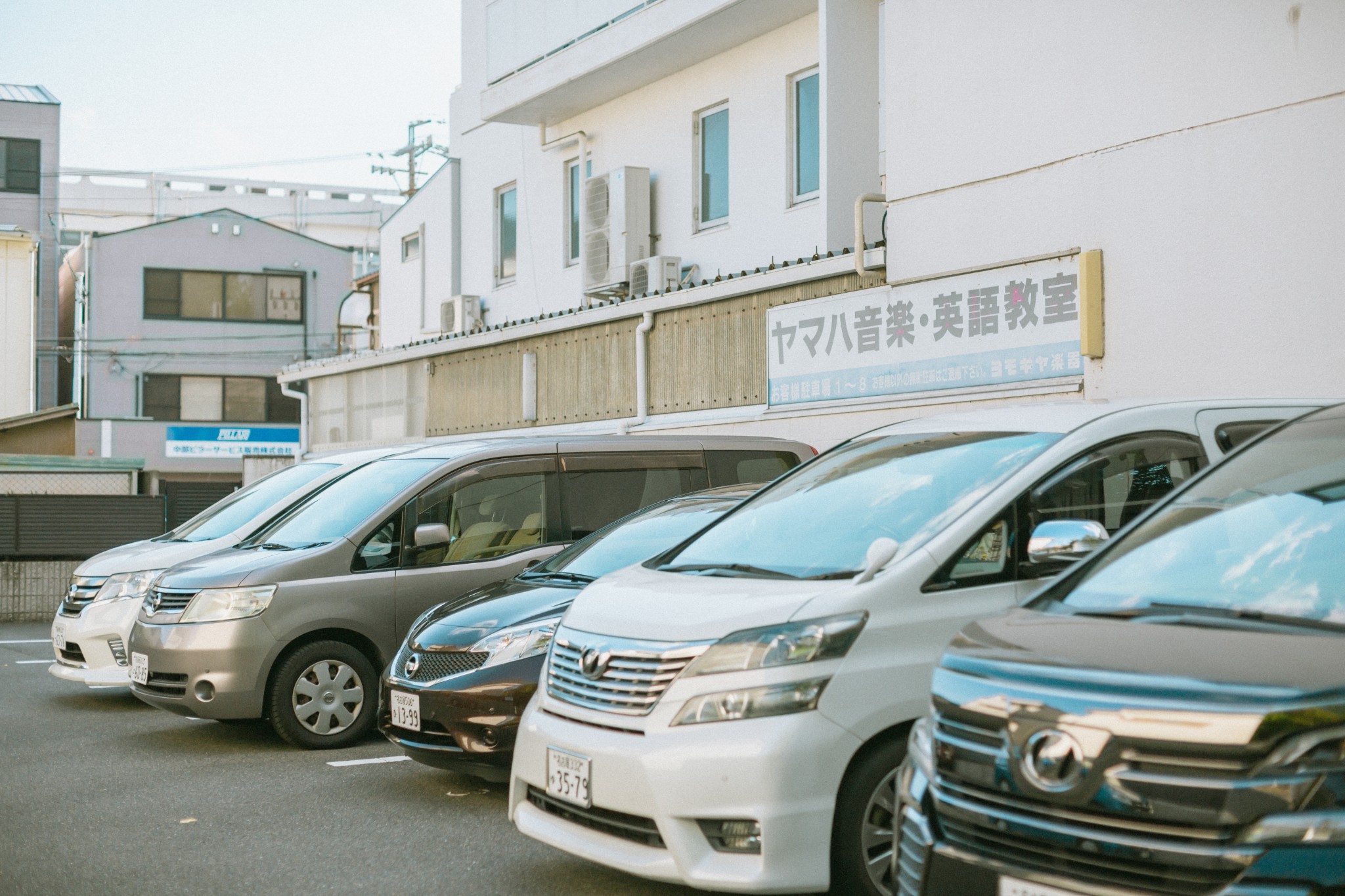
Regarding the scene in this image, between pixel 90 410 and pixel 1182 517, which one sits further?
pixel 90 410

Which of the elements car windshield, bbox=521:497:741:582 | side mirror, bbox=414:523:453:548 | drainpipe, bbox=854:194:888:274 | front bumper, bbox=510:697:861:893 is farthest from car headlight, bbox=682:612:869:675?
drainpipe, bbox=854:194:888:274

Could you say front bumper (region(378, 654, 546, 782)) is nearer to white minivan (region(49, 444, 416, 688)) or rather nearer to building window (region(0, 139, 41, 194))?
white minivan (region(49, 444, 416, 688))

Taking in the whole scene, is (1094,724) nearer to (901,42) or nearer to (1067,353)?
(1067,353)

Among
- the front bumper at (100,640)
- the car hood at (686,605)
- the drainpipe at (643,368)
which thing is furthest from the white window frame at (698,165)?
the car hood at (686,605)

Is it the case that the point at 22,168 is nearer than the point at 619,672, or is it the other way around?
the point at 619,672

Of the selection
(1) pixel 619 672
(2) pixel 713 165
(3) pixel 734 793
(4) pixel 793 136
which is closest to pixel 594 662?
(1) pixel 619 672

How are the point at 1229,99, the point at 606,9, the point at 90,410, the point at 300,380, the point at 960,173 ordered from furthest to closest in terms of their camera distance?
the point at 90,410
the point at 300,380
the point at 606,9
the point at 960,173
the point at 1229,99

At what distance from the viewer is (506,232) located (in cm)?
1942

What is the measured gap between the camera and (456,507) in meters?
8.00

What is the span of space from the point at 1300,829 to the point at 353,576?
612cm

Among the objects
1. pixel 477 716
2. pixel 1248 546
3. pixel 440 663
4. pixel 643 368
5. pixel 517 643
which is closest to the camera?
pixel 1248 546

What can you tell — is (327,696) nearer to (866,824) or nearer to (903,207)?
(866,824)

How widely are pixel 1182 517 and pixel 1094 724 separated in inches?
43.7

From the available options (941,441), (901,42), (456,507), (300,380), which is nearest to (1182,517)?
(941,441)
